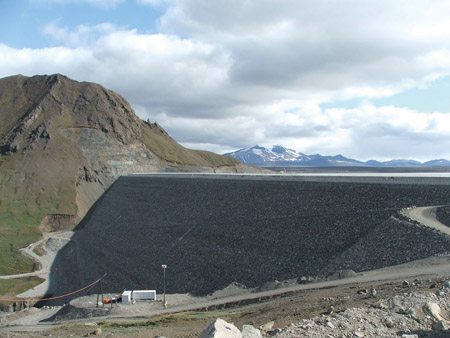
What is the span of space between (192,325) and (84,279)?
32640 millimetres

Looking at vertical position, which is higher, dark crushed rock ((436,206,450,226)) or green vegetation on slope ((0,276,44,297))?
dark crushed rock ((436,206,450,226))

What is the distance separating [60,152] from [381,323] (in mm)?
82729

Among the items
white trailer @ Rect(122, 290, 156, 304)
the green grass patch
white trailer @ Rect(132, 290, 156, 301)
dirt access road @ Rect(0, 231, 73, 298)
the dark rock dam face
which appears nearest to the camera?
the dark rock dam face

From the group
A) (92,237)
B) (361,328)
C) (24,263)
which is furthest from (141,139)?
(361,328)

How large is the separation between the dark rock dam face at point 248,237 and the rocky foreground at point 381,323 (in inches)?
458

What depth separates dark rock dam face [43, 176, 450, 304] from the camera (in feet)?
87.6

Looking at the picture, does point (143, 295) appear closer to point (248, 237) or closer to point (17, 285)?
point (248, 237)

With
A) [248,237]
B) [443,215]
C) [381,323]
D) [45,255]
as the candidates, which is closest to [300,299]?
[381,323]

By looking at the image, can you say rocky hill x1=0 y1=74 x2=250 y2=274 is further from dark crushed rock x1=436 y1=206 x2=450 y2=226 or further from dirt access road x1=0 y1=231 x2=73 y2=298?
dark crushed rock x1=436 y1=206 x2=450 y2=226

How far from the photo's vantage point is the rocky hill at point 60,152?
68688 millimetres

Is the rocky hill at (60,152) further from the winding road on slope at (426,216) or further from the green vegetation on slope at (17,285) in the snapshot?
the winding road on slope at (426,216)

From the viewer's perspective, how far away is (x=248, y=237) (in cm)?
3519

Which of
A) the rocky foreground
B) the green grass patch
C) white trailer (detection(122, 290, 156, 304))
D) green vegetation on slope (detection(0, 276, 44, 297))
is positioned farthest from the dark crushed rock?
the green grass patch

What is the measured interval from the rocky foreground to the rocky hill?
49503mm
